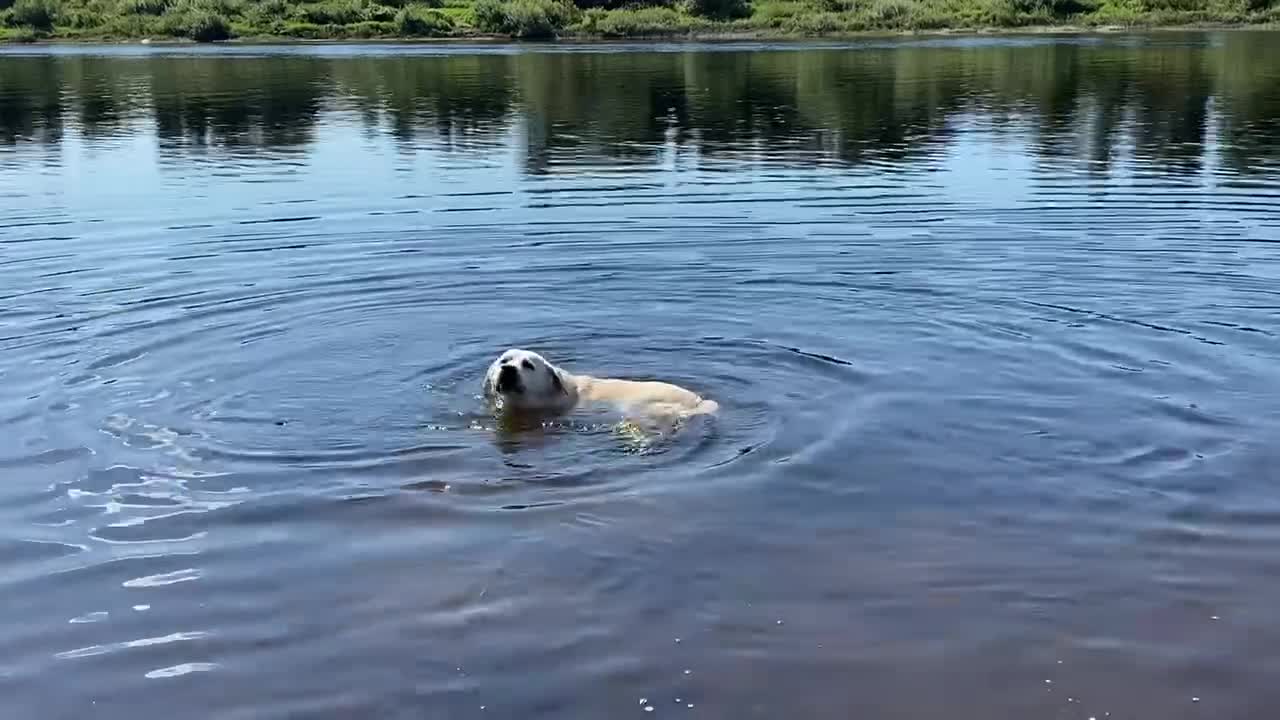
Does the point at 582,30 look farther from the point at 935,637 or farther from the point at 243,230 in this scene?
the point at 935,637

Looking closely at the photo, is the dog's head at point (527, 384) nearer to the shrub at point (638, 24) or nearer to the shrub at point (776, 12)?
the shrub at point (638, 24)

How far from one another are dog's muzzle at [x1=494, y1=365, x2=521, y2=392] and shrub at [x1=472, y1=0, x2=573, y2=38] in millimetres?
76231

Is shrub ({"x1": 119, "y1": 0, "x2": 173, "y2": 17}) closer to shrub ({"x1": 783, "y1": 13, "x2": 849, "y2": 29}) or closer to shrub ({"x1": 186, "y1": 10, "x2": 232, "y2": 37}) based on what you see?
shrub ({"x1": 186, "y1": 10, "x2": 232, "y2": 37})

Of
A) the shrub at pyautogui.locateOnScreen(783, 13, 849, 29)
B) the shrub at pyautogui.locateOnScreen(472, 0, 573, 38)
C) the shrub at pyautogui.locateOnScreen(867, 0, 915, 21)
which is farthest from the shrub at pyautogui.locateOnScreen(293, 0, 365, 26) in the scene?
the shrub at pyautogui.locateOnScreen(867, 0, 915, 21)

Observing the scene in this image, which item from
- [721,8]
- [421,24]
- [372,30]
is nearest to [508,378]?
[372,30]

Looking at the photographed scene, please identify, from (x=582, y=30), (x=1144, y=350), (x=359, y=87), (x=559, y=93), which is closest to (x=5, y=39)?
(x=582, y=30)

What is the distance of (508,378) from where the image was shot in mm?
10984

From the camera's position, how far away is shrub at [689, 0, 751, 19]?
298ft

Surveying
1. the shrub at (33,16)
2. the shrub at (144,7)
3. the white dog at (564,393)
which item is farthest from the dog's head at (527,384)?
the shrub at (144,7)

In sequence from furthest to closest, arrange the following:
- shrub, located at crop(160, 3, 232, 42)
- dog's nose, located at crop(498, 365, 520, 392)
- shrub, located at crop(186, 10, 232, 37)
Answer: shrub, located at crop(160, 3, 232, 42) < shrub, located at crop(186, 10, 232, 37) < dog's nose, located at crop(498, 365, 520, 392)

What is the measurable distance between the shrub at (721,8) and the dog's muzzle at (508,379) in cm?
8269

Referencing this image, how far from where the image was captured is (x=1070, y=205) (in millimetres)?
20109

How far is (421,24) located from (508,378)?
7957cm

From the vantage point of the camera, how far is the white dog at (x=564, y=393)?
10.8 m
